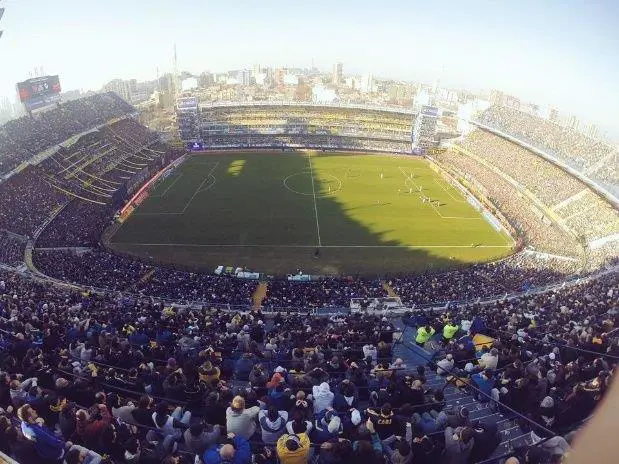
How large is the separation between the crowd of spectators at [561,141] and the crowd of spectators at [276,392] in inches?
1578

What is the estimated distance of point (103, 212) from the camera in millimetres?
39688

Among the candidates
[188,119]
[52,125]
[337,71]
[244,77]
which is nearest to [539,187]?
[188,119]

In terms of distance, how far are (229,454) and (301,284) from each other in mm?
20836

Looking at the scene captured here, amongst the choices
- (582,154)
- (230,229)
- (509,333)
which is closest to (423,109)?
(582,154)

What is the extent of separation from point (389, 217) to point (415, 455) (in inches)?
1501

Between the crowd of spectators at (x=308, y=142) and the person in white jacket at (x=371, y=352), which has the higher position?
the person in white jacket at (x=371, y=352)

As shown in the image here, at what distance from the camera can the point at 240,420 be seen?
6180 mm

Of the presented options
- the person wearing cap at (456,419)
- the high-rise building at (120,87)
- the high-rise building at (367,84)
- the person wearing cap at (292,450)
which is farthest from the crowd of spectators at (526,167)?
the high-rise building at (120,87)

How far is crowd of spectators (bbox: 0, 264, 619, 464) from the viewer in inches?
223

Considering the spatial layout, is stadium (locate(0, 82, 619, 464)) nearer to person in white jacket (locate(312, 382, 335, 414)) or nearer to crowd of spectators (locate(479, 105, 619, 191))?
person in white jacket (locate(312, 382, 335, 414))

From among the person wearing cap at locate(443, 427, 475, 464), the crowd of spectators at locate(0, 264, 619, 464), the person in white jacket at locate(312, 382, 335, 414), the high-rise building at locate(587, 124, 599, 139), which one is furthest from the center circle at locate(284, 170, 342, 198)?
the person wearing cap at locate(443, 427, 475, 464)

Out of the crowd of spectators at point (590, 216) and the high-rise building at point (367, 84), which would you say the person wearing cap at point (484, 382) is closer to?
the crowd of spectators at point (590, 216)

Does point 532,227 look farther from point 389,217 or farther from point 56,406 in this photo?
point 56,406

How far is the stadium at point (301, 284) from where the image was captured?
6340 millimetres
